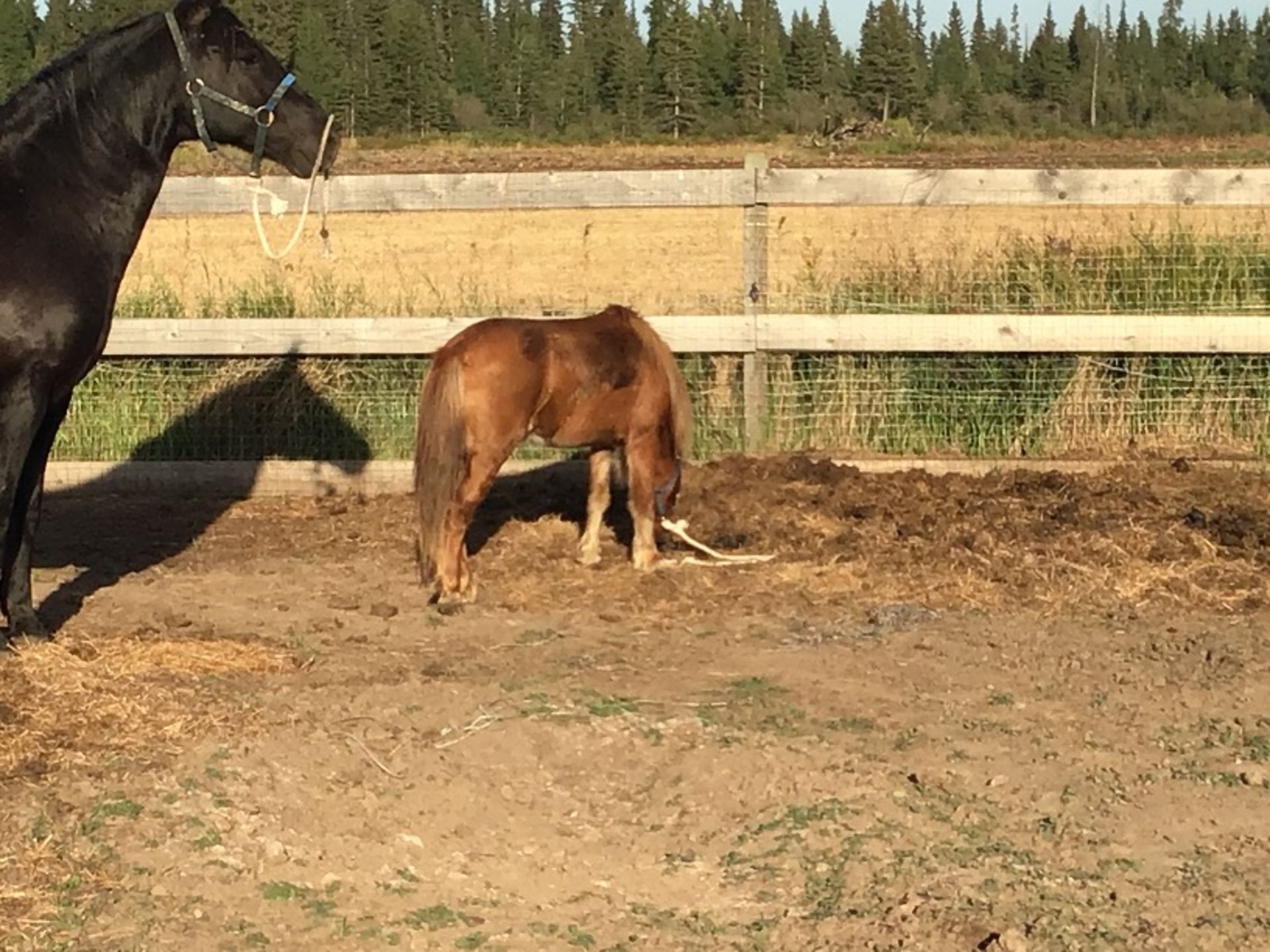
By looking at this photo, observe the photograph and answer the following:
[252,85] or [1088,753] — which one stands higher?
[252,85]

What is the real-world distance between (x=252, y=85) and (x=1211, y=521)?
4607mm

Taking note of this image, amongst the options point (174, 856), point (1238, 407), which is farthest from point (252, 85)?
point (1238, 407)

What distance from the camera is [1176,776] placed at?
4.35m

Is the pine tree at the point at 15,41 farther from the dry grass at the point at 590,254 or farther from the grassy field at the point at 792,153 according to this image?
the dry grass at the point at 590,254

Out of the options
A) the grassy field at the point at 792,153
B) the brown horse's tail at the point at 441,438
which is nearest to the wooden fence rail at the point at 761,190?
the brown horse's tail at the point at 441,438

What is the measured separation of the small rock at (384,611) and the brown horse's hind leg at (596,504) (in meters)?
1.08

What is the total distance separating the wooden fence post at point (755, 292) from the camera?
8.48 m

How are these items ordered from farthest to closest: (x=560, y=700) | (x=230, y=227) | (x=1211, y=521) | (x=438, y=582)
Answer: (x=230, y=227)
(x=1211, y=521)
(x=438, y=582)
(x=560, y=700)

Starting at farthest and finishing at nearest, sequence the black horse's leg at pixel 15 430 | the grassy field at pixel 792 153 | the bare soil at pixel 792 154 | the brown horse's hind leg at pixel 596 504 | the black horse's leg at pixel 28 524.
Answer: the grassy field at pixel 792 153 < the bare soil at pixel 792 154 < the brown horse's hind leg at pixel 596 504 < the black horse's leg at pixel 28 524 < the black horse's leg at pixel 15 430

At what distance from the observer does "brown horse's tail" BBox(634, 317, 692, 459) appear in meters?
6.79

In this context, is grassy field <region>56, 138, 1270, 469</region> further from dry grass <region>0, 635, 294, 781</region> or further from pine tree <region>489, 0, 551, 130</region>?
pine tree <region>489, 0, 551, 130</region>

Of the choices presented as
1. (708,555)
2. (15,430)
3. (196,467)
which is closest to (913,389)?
(708,555)

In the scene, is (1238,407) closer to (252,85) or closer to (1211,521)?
(1211,521)

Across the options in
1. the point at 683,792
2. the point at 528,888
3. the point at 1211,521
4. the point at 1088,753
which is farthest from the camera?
the point at 1211,521
